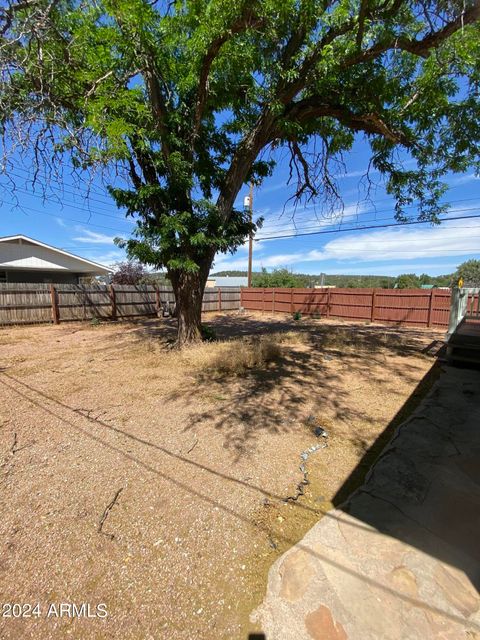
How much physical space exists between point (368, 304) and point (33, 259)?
17302mm

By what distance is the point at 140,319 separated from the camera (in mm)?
13977

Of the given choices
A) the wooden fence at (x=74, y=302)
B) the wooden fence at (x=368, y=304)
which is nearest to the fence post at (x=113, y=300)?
the wooden fence at (x=74, y=302)

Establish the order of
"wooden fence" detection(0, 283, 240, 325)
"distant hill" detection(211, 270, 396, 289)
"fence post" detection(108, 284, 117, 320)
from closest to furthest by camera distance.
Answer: "wooden fence" detection(0, 283, 240, 325) < "fence post" detection(108, 284, 117, 320) < "distant hill" detection(211, 270, 396, 289)

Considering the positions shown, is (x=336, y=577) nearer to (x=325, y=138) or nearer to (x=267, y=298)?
(x=325, y=138)

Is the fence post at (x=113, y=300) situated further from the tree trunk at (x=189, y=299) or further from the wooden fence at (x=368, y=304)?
the wooden fence at (x=368, y=304)

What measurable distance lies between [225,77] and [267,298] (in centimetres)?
1413

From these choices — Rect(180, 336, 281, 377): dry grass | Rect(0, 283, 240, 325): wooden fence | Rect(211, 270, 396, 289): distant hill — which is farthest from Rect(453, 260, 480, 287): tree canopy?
Rect(180, 336, 281, 377): dry grass

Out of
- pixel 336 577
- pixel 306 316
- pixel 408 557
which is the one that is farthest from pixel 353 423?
pixel 306 316

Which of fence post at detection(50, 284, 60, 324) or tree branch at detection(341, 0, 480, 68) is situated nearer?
tree branch at detection(341, 0, 480, 68)

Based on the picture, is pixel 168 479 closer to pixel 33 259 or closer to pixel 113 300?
pixel 113 300

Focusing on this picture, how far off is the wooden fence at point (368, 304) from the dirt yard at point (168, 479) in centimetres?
862

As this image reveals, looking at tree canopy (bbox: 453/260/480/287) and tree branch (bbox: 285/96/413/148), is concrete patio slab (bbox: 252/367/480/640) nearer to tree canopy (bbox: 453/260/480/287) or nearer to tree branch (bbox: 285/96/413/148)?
tree branch (bbox: 285/96/413/148)

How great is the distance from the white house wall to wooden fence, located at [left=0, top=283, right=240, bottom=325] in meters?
5.52

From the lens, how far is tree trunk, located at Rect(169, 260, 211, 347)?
6.48 meters
